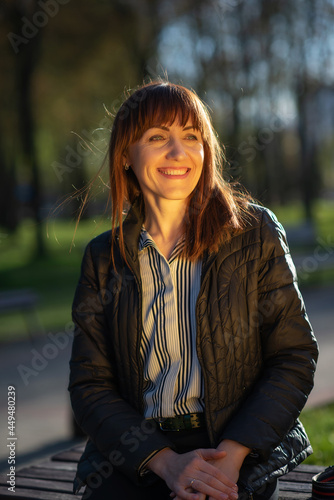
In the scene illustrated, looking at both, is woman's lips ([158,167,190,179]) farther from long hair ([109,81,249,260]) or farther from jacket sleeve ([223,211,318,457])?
jacket sleeve ([223,211,318,457])

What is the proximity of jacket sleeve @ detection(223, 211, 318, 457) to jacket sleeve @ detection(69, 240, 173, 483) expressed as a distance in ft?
1.07

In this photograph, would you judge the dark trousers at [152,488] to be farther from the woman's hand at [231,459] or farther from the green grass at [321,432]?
the green grass at [321,432]

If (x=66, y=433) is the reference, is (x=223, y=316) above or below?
above

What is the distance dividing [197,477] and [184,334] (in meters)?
0.53

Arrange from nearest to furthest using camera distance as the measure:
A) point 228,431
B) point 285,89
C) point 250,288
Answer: point 228,431 < point 250,288 < point 285,89

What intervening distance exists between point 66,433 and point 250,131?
18.1m

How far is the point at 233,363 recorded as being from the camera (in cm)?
249

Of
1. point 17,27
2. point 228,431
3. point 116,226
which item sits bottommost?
point 228,431

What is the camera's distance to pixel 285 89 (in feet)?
64.1

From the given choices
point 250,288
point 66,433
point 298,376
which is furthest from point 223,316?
point 66,433

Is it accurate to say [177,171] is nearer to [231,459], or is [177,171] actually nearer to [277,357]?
[277,357]

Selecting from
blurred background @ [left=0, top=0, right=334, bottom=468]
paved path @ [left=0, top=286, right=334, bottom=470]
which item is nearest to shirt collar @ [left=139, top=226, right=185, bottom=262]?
paved path @ [left=0, top=286, right=334, bottom=470]

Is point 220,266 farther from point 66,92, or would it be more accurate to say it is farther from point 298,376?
point 66,92

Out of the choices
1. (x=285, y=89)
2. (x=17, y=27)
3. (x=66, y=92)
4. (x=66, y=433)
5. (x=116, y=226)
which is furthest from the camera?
(x=66, y=92)
